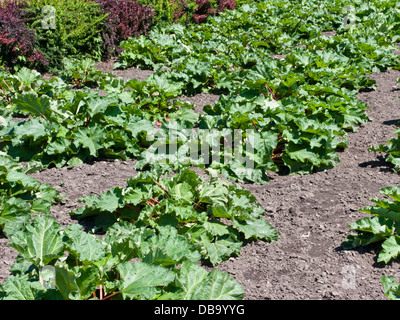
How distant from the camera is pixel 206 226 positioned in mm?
3822

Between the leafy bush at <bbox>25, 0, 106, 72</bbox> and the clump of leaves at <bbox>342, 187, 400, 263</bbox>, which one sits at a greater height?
the leafy bush at <bbox>25, 0, 106, 72</bbox>

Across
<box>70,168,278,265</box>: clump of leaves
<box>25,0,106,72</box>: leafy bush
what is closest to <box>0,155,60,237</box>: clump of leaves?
<box>70,168,278,265</box>: clump of leaves

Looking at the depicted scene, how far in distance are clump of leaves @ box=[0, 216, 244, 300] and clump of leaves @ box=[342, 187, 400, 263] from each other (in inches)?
50.3

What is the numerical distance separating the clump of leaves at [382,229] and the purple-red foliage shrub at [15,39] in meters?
5.87

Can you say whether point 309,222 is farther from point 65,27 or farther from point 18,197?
point 65,27

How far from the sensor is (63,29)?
796cm

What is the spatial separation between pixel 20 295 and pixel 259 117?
11.2 ft

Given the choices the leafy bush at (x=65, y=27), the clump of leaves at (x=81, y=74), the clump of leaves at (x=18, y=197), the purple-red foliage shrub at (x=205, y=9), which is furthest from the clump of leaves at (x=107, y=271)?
the purple-red foliage shrub at (x=205, y=9)

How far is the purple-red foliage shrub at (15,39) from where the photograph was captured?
7184 mm

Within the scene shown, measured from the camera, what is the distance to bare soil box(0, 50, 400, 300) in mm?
3418

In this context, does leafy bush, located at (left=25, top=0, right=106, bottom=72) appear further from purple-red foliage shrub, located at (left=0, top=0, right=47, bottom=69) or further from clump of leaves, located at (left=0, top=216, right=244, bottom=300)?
clump of leaves, located at (left=0, top=216, right=244, bottom=300)

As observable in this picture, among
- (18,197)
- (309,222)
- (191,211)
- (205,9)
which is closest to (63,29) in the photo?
(18,197)
